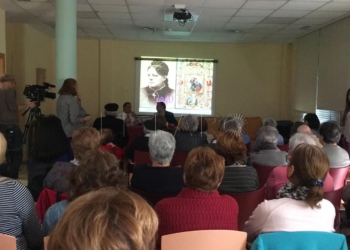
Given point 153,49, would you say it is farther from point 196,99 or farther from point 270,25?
point 270,25

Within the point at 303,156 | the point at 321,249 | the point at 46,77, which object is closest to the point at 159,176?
the point at 303,156

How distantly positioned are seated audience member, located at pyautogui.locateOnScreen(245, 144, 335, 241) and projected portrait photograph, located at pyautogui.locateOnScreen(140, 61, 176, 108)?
781 centimetres

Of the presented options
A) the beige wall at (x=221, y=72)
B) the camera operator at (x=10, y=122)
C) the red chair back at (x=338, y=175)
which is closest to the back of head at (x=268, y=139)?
the red chair back at (x=338, y=175)

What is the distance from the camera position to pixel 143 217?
71 centimetres

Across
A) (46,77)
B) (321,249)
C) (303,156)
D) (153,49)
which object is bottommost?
(321,249)

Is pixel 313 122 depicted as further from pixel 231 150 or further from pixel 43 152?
pixel 43 152

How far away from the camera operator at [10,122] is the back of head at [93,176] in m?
3.65

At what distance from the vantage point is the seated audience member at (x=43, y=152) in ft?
9.57

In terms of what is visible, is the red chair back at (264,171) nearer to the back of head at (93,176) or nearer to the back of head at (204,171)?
the back of head at (204,171)

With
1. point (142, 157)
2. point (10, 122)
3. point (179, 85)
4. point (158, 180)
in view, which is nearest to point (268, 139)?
point (142, 157)

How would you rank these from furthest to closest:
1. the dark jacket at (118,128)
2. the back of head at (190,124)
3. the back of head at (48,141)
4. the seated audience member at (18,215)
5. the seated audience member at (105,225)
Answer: the dark jacket at (118,128) < the back of head at (190,124) < the back of head at (48,141) < the seated audience member at (18,215) < the seated audience member at (105,225)

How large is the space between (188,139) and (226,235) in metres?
2.73

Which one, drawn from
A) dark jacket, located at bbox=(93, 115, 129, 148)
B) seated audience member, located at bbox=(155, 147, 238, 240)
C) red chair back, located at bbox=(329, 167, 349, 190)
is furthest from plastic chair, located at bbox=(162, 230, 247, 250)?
dark jacket, located at bbox=(93, 115, 129, 148)

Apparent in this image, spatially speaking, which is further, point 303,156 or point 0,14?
point 0,14
